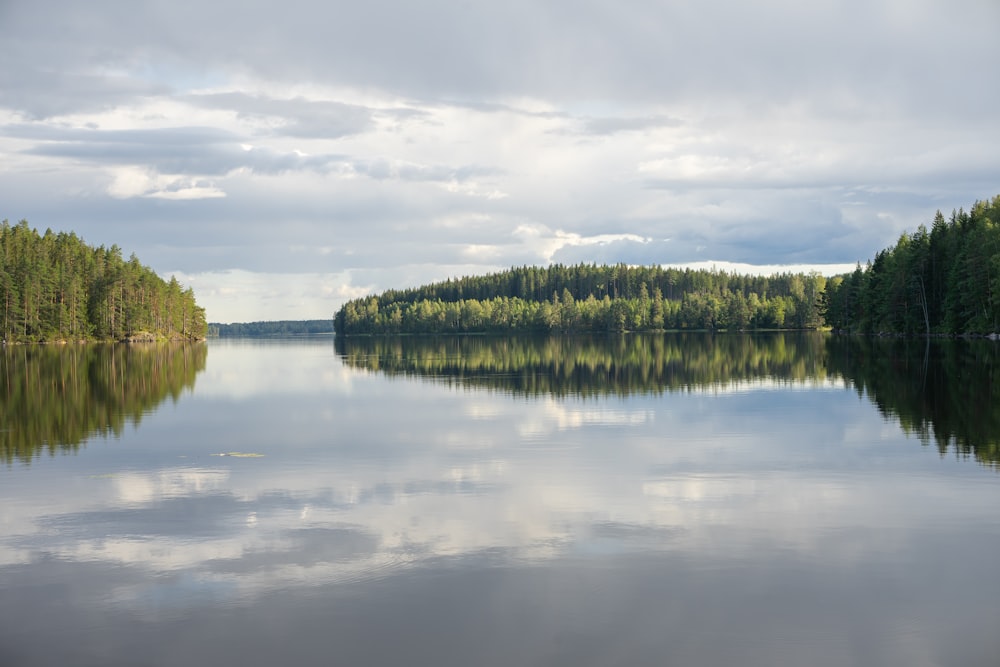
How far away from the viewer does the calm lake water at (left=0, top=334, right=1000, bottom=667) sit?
35.2 ft

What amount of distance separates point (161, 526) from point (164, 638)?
19.5 ft

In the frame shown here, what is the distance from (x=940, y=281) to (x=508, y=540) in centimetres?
11601

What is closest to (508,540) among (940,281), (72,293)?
(940,281)

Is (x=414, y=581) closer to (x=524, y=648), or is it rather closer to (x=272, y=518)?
(x=524, y=648)

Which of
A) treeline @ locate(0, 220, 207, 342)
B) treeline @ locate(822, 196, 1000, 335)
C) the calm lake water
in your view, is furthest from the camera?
treeline @ locate(0, 220, 207, 342)

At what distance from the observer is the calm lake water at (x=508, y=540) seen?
10.7 metres

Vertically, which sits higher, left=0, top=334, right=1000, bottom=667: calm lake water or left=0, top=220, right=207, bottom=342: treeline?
left=0, top=220, right=207, bottom=342: treeline

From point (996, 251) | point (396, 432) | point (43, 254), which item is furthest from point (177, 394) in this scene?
point (43, 254)

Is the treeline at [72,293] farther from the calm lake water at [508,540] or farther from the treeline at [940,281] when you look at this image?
the treeline at [940,281]

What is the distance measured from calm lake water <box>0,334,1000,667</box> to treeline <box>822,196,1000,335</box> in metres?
76.6

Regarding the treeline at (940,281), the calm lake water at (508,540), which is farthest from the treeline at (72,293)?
the treeline at (940,281)

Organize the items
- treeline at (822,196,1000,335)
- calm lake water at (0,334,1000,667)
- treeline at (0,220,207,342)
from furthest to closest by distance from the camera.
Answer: treeline at (0,220,207,342) < treeline at (822,196,1000,335) < calm lake water at (0,334,1000,667)

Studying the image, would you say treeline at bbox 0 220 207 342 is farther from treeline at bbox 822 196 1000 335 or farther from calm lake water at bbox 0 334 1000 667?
treeline at bbox 822 196 1000 335

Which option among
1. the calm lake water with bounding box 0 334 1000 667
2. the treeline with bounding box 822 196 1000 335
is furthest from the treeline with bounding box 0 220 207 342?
the treeline with bounding box 822 196 1000 335
